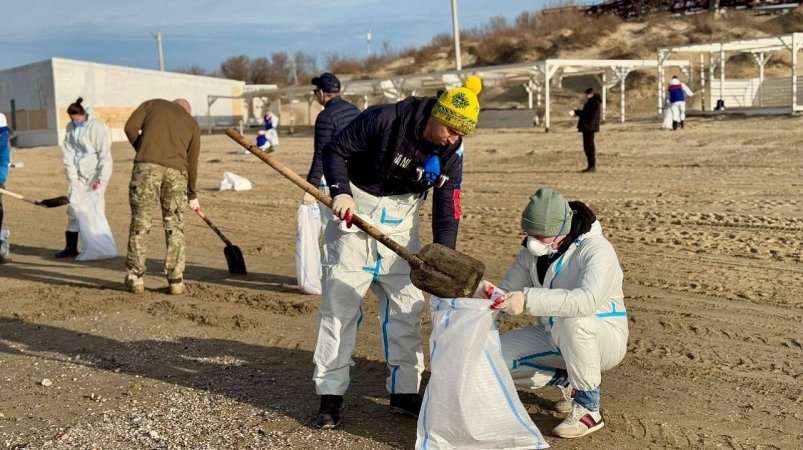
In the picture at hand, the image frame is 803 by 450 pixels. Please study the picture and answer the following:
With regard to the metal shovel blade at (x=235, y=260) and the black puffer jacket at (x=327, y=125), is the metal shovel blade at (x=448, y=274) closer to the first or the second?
the black puffer jacket at (x=327, y=125)

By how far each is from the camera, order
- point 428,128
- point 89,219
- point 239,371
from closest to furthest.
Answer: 1. point 428,128
2. point 239,371
3. point 89,219

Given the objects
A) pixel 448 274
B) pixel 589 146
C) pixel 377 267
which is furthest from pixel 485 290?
pixel 589 146

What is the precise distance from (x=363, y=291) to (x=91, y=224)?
6425 mm

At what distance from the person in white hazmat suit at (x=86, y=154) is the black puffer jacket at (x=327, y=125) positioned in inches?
148

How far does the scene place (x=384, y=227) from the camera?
454cm

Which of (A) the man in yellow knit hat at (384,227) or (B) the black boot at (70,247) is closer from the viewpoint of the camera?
(A) the man in yellow knit hat at (384,227)

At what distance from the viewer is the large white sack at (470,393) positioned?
3965mm

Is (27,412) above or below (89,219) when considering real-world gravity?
below

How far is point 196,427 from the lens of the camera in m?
4.64

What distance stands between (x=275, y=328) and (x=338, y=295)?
2.41 m

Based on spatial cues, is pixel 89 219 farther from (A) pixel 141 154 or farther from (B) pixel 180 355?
(B) pixel 180 355

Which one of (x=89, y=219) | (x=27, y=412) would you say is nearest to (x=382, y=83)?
(x=89, y=219)

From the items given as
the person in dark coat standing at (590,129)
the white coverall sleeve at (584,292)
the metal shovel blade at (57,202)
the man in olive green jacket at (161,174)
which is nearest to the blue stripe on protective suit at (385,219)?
the white coverall sleeve at (584,292)

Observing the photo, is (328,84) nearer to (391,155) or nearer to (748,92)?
(391,155)
